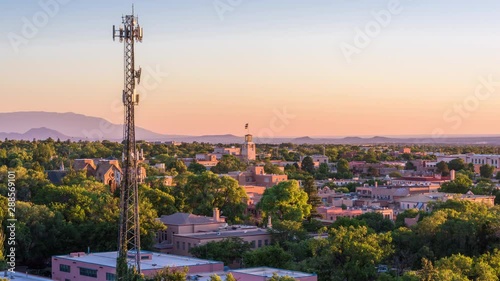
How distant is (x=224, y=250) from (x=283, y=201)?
18.5 meters

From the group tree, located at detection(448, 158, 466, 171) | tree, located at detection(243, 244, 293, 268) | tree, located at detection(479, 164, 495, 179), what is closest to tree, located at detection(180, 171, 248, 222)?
tree, located at detection(243, 244, 293, 268)

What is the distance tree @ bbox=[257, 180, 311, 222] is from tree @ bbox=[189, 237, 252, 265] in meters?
16.2

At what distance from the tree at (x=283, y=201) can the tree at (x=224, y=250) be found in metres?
16.2

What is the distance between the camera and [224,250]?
162ft

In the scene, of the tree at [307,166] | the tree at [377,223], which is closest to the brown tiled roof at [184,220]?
the tree at [377,223]

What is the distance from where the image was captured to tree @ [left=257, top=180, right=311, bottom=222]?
220 ft

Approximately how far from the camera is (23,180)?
73.0 m

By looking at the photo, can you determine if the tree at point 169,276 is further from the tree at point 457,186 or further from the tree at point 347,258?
the tree at point 457,186

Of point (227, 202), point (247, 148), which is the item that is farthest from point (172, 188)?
point (247, 148)

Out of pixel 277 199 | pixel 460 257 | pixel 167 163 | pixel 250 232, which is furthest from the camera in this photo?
pixel 167 163

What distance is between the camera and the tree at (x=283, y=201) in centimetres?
6719

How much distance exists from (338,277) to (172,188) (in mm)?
32756

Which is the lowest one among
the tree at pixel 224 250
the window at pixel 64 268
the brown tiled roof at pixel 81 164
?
the window at pixel 64 268

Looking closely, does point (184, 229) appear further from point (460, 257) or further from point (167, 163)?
point (167, 163)
